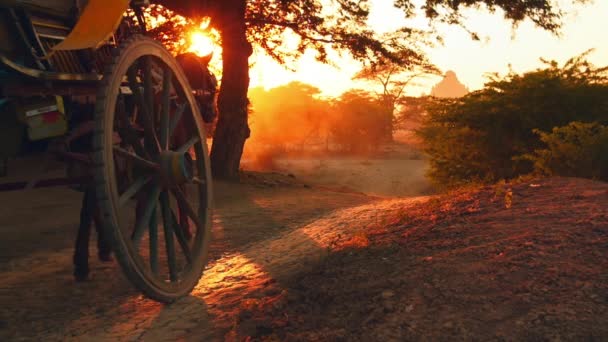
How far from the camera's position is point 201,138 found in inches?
161

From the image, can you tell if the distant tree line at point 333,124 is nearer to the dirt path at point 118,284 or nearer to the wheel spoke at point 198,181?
the dirt path at point 118,284

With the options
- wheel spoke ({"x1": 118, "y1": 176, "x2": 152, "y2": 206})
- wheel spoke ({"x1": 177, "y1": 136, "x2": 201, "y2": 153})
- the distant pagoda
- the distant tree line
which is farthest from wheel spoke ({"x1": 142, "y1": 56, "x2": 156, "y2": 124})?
the distant pagoda

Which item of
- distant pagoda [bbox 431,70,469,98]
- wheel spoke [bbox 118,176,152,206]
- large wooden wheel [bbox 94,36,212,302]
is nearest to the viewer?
large wooden wheel [bbox 94,36,212,302]

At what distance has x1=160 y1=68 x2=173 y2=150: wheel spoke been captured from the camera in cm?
353

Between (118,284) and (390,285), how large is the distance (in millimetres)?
2450

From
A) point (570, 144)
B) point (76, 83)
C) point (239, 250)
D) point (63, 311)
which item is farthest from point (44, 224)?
point (570, 144)

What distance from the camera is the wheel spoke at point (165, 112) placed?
353 cm

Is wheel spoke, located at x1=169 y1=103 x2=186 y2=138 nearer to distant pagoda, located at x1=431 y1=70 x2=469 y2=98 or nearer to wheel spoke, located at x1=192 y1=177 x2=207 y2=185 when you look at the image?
wheel spoke, located at x1=192 y1=177 x2=207 y2=185

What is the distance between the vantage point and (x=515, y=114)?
10461 millimetres

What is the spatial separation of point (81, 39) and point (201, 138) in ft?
3.91

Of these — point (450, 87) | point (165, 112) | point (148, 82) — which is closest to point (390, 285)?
point (165, 112)

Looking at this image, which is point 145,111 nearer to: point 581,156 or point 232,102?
point 581,156

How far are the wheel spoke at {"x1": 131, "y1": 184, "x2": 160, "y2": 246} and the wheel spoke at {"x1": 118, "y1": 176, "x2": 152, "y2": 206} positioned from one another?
8 centimetres

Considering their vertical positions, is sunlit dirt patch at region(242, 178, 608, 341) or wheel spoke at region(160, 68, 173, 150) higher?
wheel spoke at region(160, 68, 173, 150)
